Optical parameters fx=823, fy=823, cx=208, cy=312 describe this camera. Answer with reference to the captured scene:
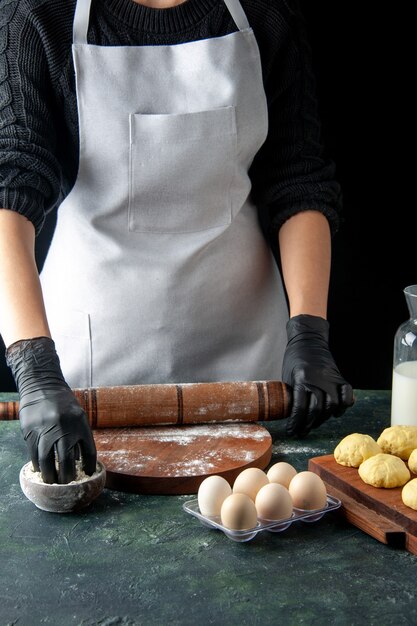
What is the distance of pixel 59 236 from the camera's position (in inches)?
94.0

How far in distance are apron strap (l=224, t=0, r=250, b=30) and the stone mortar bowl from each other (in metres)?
1.33

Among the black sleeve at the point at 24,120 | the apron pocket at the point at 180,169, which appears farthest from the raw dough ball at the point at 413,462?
the black sleeve at the point at 24,120

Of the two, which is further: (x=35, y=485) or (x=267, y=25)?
(x=267, y=25)

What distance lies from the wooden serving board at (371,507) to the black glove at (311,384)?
0.25 m

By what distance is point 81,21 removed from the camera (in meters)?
2.14

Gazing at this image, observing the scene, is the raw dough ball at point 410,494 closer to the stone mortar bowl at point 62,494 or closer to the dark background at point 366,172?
the stone mortar bowl at point 62,494

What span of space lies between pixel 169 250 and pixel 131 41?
0.56m

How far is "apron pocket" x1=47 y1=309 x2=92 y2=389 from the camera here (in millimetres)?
2340

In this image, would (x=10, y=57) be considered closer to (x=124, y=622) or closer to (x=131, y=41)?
(x=131, y=41)

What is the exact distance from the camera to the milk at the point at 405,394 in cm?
184

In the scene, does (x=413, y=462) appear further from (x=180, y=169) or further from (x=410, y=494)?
(x=180, y=169)

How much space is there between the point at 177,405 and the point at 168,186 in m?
0.67

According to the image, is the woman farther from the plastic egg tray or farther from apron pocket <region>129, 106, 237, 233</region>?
the plastic egg tray

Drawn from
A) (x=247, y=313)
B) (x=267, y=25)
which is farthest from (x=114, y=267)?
(x=267, y=25)
